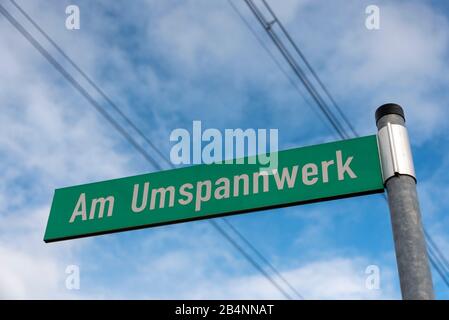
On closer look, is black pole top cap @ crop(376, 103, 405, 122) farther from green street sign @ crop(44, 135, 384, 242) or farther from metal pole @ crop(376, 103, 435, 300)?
green street sign @ crop(44, 135, 384, 242)

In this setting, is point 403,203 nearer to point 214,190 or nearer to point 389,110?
point 389,110

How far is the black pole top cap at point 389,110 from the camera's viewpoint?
3.15 metres

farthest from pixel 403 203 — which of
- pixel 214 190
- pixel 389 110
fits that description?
pixel 214 190

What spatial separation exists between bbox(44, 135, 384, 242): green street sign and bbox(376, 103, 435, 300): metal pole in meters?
0.11

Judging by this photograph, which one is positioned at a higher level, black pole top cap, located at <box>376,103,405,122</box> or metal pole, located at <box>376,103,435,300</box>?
black pole top cap, located at <box>376,103,405,122</box>

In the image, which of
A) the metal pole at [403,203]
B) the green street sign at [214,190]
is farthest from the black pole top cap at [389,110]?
the green street sign at [214,190]

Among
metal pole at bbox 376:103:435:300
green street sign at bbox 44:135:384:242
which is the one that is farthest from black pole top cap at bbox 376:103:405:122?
green street sign at bbox 44:135:384:242

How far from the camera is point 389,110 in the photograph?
3.16 meters

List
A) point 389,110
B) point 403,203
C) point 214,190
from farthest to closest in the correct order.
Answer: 1. point 214,190
2. point 389,110
3. point 403,203

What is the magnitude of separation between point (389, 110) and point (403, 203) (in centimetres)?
73

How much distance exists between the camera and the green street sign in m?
3.10

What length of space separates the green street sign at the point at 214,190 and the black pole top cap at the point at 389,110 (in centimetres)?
19
